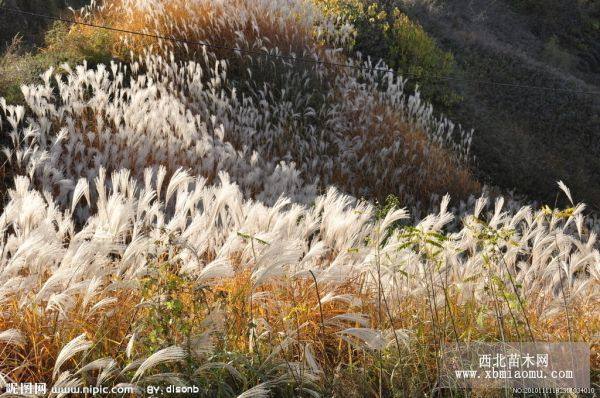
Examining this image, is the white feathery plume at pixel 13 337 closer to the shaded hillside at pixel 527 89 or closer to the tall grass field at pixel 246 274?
the tall grass field at pixel 246 274

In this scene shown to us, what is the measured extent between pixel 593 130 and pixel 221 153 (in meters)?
10.6

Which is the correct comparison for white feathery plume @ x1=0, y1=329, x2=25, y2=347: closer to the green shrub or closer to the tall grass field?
the tall grass field

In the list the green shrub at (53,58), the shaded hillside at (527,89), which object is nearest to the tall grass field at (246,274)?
the green shrub at (53,58)

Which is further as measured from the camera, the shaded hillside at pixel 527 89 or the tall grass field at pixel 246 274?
the shaded hillside at pixel 527 89

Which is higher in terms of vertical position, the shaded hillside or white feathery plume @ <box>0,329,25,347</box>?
white feathery plume @ <box>0,329,25,347</box>

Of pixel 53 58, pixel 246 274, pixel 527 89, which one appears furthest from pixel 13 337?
pixel 527 89

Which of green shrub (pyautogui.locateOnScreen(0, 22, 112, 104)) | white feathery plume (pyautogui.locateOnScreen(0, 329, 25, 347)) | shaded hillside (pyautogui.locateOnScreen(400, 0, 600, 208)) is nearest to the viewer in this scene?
white feathery plume (pyautogui.locateOnScreen(0, 329, 25, 347))

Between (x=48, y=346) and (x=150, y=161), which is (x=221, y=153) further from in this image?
(x=48, y=346)

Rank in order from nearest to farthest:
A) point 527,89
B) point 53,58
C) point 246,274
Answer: point 246,274 → point 53,58 → point 527,89

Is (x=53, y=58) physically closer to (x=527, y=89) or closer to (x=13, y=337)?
(x=13, y=337)

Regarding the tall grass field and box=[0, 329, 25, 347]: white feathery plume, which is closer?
box=[0, 329, 25, 347]: white feathery plume

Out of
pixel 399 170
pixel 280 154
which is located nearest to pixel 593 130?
pixel 399 170

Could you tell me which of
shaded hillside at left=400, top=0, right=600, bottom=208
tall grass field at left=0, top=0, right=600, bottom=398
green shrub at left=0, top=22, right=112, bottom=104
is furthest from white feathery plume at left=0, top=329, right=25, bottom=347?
shaded hillside at left=400, top=0, right=600, bottom=208

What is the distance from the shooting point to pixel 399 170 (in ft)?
23.8
